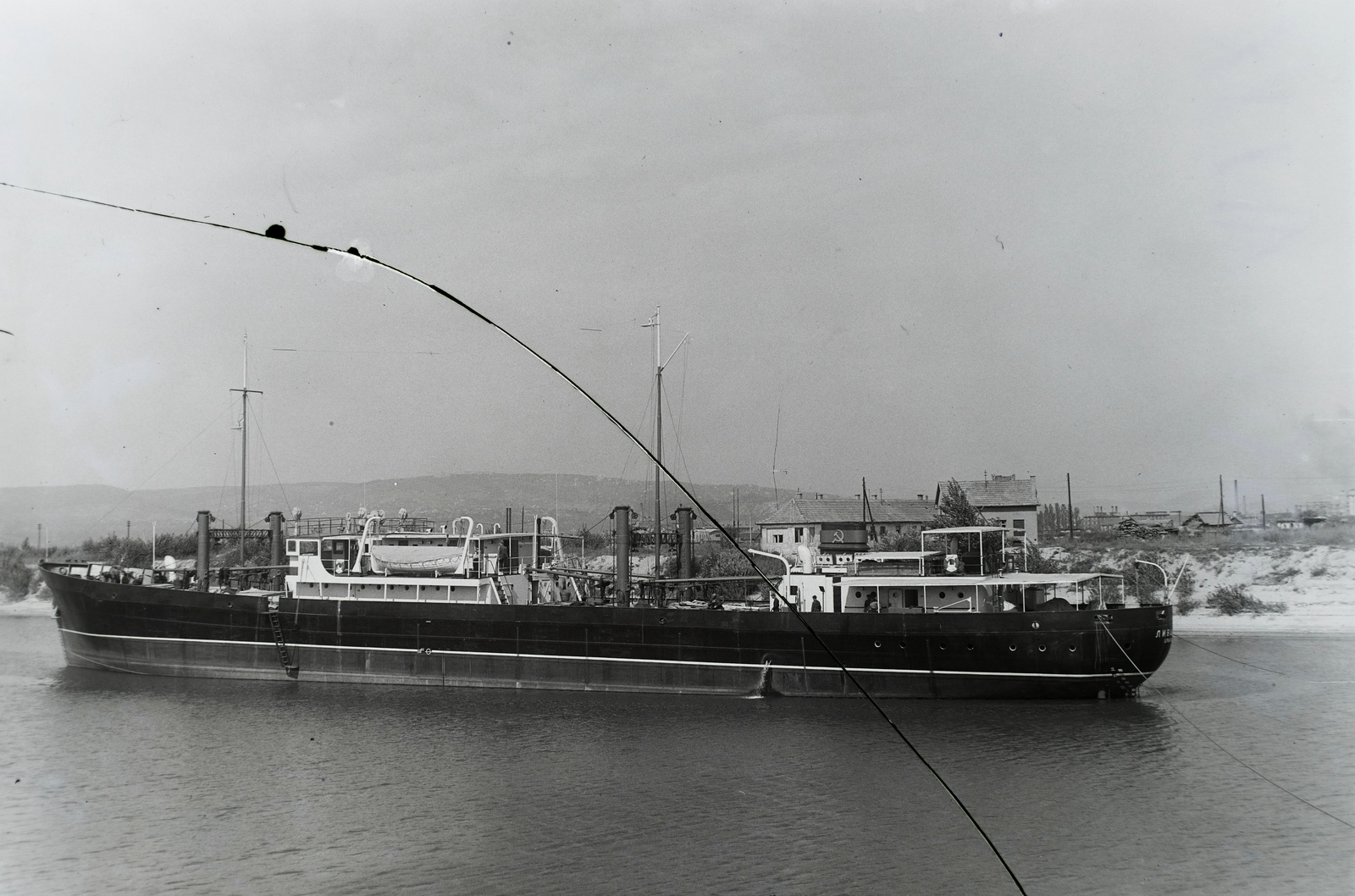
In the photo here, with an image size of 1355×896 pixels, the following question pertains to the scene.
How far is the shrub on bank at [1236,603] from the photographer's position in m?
41.0

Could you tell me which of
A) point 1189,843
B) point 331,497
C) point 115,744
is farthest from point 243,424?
point 331,497

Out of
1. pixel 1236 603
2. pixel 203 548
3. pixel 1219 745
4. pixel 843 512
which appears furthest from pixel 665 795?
pixel 843 512

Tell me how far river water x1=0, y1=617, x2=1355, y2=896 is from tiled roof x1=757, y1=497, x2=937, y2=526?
113ft

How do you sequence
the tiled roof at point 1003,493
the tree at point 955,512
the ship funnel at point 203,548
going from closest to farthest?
the ship funnel at point 203,548 → the tree at point 955,512 → the tiled roof at point 1003,493

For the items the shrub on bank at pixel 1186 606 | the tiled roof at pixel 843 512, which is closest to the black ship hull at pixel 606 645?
the shrub on bank at pixel 1186 606

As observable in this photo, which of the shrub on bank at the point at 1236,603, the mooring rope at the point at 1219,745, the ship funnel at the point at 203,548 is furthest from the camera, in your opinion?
the shrub on bank at the point at 1236,603

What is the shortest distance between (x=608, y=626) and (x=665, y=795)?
10506mm

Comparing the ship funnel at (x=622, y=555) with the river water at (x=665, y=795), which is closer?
the river water at (x=665, y=795)

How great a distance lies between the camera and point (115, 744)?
2009 cm

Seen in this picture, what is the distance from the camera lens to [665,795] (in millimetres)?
16391

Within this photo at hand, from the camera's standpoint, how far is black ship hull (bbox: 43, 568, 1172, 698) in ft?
80.0

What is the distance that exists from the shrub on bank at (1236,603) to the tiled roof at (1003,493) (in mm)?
15101

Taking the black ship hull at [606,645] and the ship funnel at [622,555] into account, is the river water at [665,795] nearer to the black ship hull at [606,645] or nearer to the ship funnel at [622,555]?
the black ship hull at [606,645]

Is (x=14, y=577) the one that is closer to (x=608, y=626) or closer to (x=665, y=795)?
(x=608, y=626)
